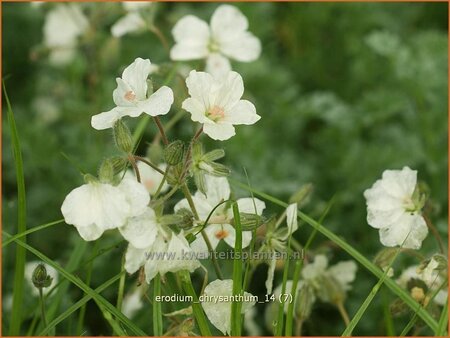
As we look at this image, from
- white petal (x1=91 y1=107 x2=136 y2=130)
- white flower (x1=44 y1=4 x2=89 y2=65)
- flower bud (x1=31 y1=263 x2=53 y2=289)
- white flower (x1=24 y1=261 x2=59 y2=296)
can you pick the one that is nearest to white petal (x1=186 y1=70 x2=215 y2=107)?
white petal (x1=91 y1=107 x2=136 y2=130)

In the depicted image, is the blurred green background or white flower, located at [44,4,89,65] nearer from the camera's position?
the blurred green background

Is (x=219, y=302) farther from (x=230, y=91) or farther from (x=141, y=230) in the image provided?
(x=230, y=91)

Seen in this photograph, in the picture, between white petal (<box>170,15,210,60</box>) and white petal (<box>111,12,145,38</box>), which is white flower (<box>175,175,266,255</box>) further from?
white petal (<box>111,12,145,38</box>)

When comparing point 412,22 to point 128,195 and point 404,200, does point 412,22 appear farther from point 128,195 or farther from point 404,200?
point 128,195

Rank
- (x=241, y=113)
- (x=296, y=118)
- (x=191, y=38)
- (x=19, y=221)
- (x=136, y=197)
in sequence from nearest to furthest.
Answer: (x=136, y=197) < (x=241, y=113) < (x=19, y=221) < (x=191, y=38) < (x=296, y=118)

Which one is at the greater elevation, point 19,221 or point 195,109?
point 195,109

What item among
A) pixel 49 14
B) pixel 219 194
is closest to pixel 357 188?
pixel 219 194

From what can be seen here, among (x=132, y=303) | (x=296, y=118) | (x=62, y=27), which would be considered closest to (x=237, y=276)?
(x=132, y=303)
